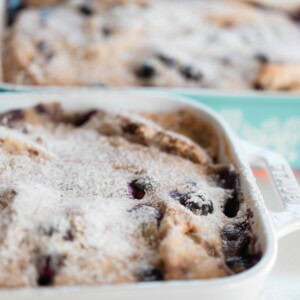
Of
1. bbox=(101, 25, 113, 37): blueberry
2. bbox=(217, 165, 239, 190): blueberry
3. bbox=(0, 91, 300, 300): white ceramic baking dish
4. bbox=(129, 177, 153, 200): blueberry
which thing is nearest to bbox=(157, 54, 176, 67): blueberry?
bbox=(101, 25, 113, 37): blueberry

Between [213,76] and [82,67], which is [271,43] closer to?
[213,76]

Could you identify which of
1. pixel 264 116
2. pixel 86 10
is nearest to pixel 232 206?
pixel 264 116

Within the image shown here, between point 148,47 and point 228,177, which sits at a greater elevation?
point 228,177

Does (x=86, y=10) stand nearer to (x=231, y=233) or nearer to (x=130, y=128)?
(x=130, y=128)

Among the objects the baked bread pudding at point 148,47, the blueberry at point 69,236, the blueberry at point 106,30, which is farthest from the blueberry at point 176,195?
the blueberry at point 106,30

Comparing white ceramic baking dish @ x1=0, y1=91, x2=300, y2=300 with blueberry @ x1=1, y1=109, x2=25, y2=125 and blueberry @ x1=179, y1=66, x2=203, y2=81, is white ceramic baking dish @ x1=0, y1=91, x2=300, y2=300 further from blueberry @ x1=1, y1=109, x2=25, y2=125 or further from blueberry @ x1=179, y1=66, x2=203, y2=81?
blueberry @ x1=179, y1=66, x2=203, y2=81

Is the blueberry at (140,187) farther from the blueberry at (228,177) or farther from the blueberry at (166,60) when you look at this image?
the blueberry at (166,60)
